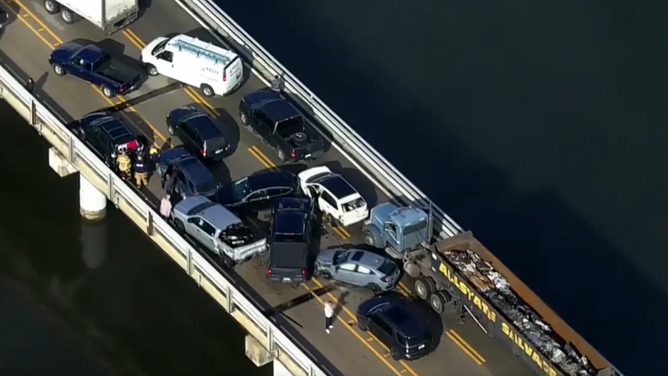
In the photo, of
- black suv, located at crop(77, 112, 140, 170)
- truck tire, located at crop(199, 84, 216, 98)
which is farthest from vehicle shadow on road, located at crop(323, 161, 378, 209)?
black suv, located at crop(77, 112, 140, 170)

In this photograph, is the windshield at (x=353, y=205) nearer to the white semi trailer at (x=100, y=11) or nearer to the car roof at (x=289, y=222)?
the car roof at (x=289, y=222)

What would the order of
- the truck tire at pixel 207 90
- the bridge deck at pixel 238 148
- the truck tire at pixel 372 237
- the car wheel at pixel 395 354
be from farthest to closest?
the truck tire at pixel 207 90 < the truck tire at pixel 372 237 < the bridge deck at pixel 238 148 < the car wheel at pixel 395 354

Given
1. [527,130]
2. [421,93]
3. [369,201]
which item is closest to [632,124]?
[527,130]

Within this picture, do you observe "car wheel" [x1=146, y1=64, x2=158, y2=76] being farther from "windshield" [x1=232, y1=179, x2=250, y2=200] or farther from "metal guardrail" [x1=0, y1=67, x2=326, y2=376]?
"windshield" [x1=232, y1=179, x2=250, y2=200]

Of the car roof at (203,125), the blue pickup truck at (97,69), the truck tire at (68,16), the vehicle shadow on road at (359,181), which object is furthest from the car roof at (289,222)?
the truck tire at (68,16)

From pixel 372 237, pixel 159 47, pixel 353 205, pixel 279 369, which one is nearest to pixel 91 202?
pixel 159 47

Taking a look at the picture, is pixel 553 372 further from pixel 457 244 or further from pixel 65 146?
pixel 65 146
